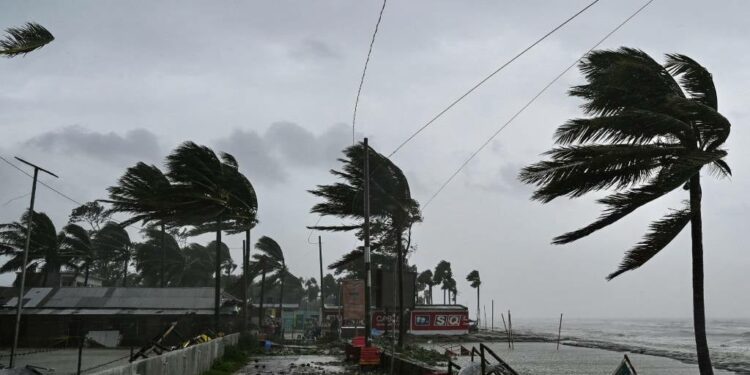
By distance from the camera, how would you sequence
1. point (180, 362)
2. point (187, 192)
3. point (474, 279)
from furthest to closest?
point (474, 279) < point (187, 192) < point (180, 362)

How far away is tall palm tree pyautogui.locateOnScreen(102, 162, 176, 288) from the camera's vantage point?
2745cm

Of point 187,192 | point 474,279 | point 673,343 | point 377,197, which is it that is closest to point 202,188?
point 187,192

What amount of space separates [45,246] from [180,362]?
39.1 metres

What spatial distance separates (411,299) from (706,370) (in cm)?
1495

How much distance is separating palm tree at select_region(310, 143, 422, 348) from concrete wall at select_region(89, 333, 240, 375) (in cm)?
870

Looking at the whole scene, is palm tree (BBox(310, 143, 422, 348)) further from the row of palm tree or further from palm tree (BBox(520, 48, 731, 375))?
palm tree (BBox(520, 48, 731, 375))

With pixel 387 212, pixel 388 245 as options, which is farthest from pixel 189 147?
pixel 388 245

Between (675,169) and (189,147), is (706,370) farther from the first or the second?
(189,147)

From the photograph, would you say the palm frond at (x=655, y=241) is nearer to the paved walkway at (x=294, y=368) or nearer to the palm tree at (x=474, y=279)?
the paved walkway at (x=294, y=368)

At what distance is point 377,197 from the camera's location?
92.8 ft

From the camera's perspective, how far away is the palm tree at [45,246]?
47.2 m

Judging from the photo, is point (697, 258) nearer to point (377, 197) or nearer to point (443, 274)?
point (377, 197)

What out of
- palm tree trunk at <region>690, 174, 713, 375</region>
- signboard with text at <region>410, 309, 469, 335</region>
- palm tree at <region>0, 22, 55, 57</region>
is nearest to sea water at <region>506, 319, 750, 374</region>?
signboard with text at <region>410, 309, 469, 335</region>

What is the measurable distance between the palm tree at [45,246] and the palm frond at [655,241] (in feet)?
155
